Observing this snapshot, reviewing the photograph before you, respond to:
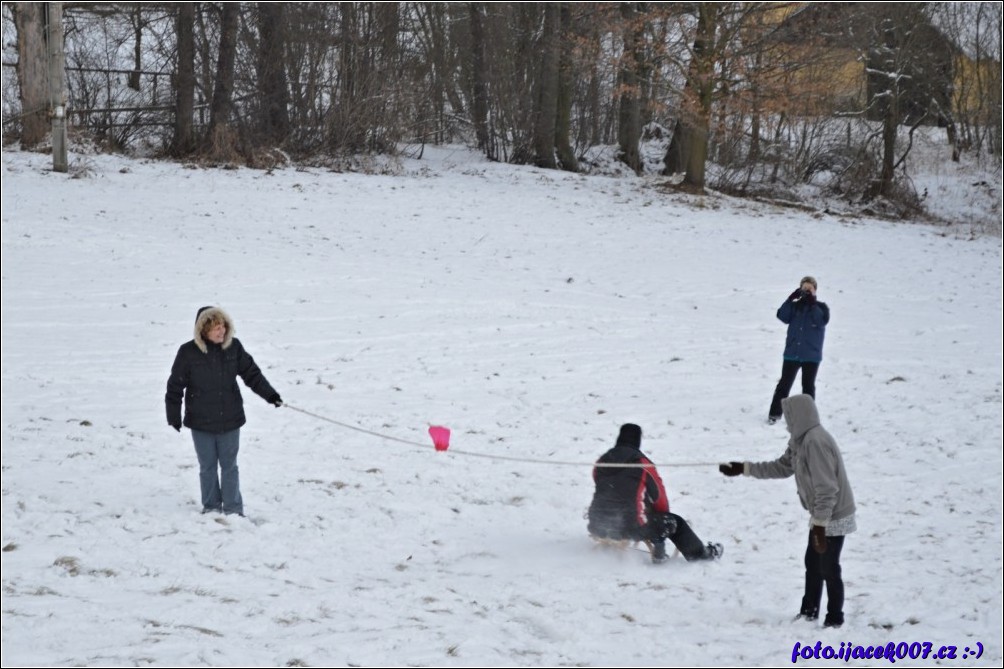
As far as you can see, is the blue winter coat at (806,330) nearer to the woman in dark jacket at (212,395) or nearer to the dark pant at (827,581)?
the dark pant at (827,581)

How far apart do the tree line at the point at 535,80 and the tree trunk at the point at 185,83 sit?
0.17 feet

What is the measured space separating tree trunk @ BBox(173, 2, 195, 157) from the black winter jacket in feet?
62.9

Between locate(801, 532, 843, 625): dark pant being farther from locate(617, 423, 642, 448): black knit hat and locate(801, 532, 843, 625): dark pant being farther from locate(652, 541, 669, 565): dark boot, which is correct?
locate(617, 423, 642, 448): black knit hat

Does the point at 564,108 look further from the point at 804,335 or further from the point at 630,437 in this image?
the point at 630,437

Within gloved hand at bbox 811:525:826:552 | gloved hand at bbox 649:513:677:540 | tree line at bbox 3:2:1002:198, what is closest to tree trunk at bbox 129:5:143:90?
tree line at bbox 3:2:1002:198

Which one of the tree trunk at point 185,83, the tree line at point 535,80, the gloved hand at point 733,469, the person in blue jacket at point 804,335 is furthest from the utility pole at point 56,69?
the gloved hand at point 733,469

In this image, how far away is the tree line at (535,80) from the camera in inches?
1003

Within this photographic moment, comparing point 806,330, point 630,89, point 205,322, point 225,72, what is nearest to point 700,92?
point 630,89

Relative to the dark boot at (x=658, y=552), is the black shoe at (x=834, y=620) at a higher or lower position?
lower

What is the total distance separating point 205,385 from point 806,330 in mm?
6488

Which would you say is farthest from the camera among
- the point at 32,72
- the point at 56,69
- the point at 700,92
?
the point at 700,92

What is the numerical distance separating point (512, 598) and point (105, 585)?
2431mm

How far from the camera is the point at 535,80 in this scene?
1188 inches

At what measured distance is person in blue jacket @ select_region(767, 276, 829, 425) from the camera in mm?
10758
